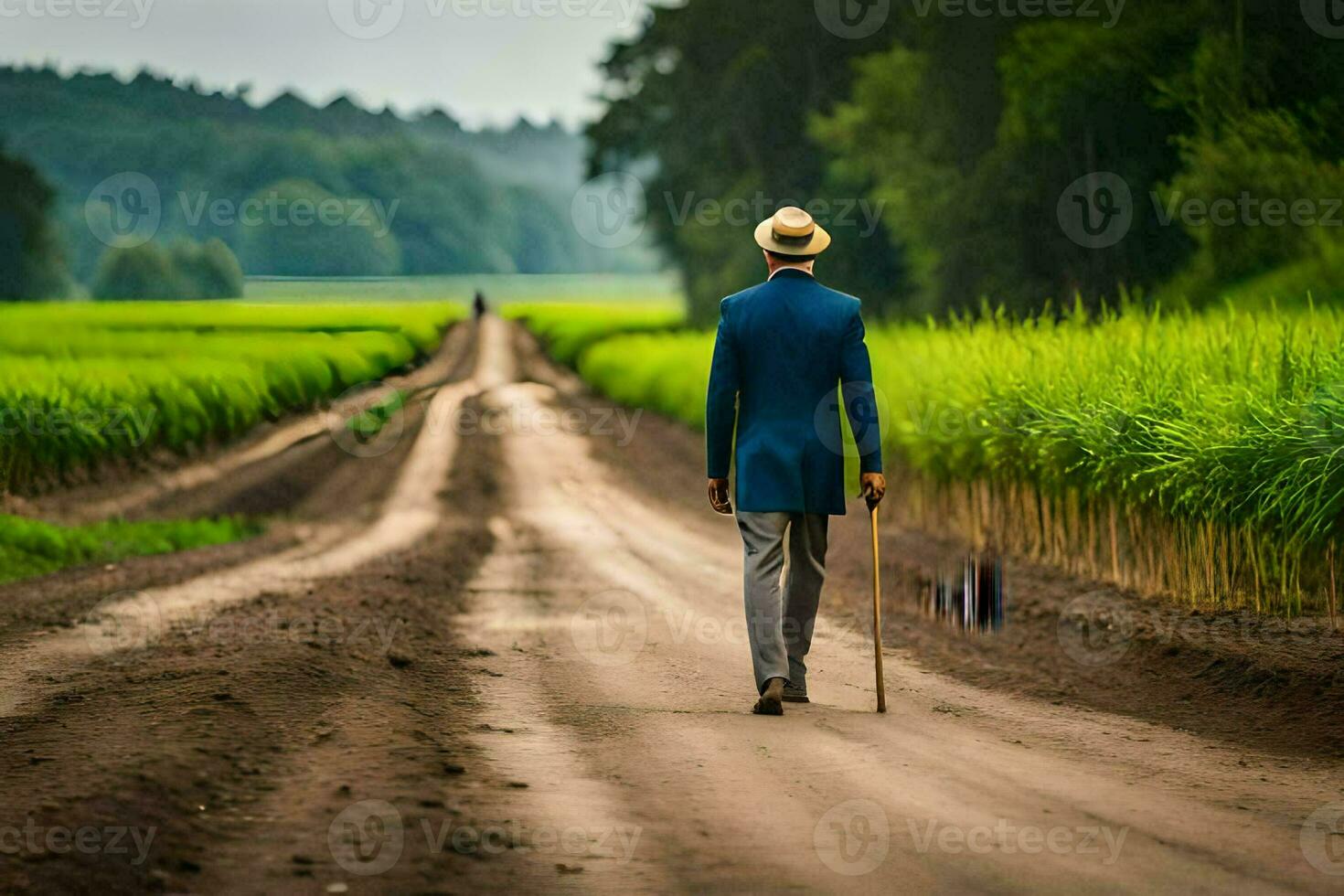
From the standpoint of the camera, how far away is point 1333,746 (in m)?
7.63

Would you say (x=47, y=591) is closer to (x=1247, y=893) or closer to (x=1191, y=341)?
(x=1191, y=341)

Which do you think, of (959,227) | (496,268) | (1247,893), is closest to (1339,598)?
(1247,893)

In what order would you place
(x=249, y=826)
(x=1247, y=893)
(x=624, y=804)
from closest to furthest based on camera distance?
(x=1247, y=893) → (x=249, y=826) → (x=624, y=804)

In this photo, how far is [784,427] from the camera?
792 cm

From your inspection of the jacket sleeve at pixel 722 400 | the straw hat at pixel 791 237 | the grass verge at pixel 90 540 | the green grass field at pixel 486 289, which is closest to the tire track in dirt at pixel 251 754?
the jacket sleeve at pixel 722 400

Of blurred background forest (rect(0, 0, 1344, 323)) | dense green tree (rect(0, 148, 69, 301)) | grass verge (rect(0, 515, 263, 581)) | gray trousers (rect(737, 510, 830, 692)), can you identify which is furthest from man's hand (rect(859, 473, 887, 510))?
dense green tree (rect(0, 148, 69, 301))

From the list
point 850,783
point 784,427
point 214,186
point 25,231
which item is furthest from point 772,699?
point 214,186

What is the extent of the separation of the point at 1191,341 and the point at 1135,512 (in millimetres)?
2452

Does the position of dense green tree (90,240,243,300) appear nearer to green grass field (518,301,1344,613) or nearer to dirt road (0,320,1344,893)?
green grass field (518,301,1344,613)

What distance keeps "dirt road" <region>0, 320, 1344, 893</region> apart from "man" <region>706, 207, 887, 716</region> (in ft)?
1.89

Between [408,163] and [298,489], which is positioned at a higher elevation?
[408,163]

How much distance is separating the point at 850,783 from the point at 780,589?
1.85 meters

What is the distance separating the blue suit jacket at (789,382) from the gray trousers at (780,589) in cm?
12

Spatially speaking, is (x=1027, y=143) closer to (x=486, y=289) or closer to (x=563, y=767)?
(x=563, y=767)
